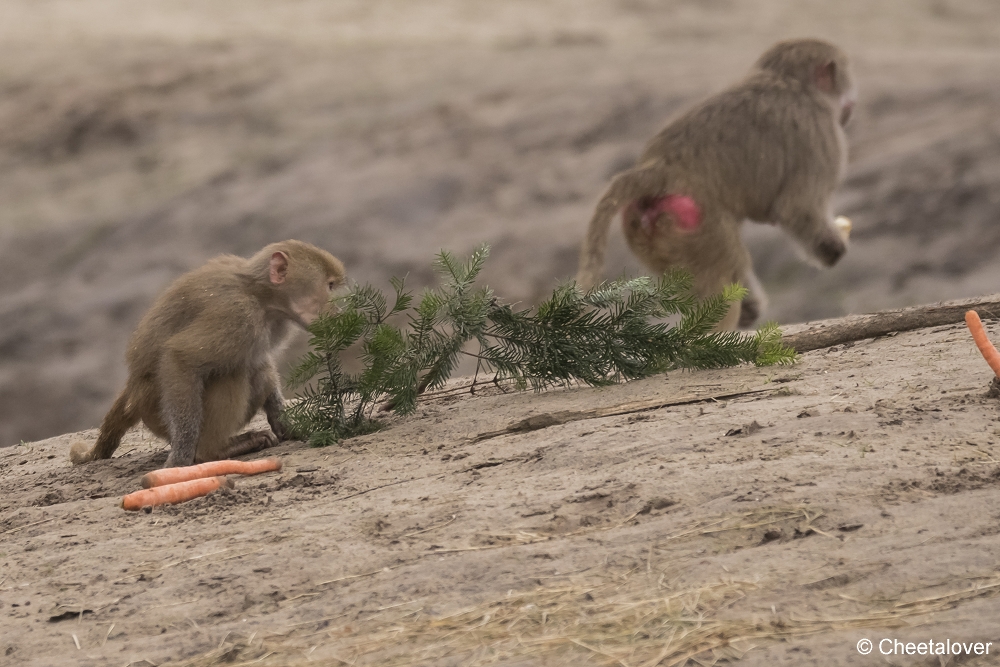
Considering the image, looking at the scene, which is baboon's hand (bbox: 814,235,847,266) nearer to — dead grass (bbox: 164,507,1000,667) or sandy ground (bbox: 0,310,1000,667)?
sandy ground (bbox: 0,310,1000,667)

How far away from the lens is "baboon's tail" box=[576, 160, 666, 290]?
5.89 m

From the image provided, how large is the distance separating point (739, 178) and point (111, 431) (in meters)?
3.77

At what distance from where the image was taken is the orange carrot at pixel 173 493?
3742 millimetres

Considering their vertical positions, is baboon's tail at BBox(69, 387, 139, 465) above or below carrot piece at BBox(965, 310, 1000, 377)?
below

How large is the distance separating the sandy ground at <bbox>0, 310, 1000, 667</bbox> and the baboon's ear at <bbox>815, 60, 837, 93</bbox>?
9.31 ft

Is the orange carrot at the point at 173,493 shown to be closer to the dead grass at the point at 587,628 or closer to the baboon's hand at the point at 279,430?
the baboon's hand at the point at 279,430

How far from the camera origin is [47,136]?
14.6 meters

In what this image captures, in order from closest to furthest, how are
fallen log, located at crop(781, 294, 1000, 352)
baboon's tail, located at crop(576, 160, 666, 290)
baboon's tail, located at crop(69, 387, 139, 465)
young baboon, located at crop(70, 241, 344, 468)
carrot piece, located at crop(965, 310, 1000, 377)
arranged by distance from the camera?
1. carrot piece, located at crop(965, 310, 1000, 377)
2. young baboon, located at crop(70, 241, 344, 468)
3. baboon's tail, located at crop(69, 387, 139, 465)
4. fallen log, located at crop(781, 294, 1000, 352)
5. baboon's tail, located at crop(576, 160, 666, 290)

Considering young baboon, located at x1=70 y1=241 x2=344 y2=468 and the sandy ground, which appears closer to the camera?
the sandy ground

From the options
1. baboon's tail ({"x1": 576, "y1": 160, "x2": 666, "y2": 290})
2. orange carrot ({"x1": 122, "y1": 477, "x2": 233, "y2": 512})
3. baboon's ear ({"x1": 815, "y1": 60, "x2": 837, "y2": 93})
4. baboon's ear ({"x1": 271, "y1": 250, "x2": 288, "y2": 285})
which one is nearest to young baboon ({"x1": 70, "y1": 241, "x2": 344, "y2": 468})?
baboon's ear ({"x1": 271, "y1": 250, "x2": 288, "y2": 285})

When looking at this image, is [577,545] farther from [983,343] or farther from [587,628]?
[983,343]

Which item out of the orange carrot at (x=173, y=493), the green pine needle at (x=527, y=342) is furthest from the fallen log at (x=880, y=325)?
the orange carrot at (x=173, y=493)

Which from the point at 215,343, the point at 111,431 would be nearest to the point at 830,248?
the point at 215,343

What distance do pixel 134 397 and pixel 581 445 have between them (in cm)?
206
